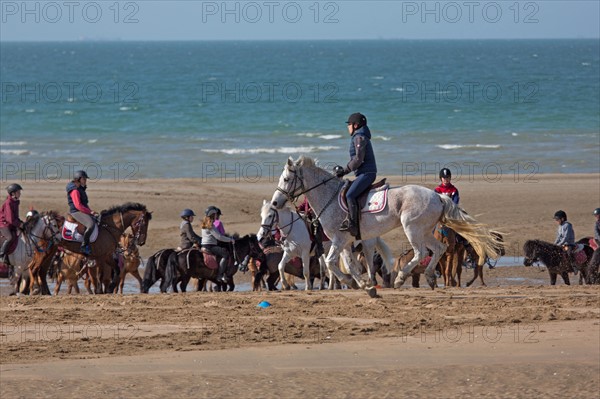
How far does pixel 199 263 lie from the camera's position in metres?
18.7

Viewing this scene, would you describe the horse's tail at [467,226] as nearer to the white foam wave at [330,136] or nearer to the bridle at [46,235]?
the bridle at [46,235]

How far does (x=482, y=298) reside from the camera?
15.2 meters

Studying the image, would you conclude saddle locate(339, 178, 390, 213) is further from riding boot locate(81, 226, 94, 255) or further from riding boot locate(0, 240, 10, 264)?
riding boot locate(0, 240, 10, 264)

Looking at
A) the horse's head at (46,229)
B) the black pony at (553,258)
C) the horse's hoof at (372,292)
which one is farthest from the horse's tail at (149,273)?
the black pony at (553,258)

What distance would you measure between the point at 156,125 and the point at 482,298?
142ft

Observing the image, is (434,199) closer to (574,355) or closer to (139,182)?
(574,355)

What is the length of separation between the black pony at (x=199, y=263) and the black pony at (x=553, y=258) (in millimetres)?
4930

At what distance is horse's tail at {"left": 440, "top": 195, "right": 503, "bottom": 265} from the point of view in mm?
15305

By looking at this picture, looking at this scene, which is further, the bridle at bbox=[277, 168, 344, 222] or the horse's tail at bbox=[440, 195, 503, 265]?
the horse's tail at bbox=[440, 195, 503, 265]

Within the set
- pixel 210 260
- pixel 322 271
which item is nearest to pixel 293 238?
pixel 322 271

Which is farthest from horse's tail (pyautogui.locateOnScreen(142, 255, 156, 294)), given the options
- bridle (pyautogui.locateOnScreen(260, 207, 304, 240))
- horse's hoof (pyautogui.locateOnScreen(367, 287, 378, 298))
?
horse's hoof (pyautogui.locateOnScreen(367, 287, 378, 298))

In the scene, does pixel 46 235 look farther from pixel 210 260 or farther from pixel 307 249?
pixel 307 249

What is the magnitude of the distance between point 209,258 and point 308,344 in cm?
646

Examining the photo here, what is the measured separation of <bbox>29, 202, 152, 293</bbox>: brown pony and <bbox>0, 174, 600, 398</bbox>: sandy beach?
6.61 feet
